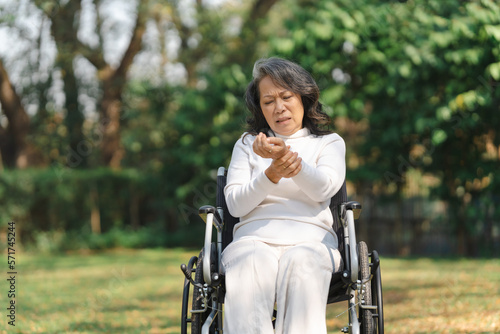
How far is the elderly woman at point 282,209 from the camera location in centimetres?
248

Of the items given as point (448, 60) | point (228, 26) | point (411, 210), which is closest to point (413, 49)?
point (448, 60)

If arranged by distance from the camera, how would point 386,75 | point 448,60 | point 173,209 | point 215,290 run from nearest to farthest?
point 215,290 < point 448,60 < point 386,75 < point 173,209

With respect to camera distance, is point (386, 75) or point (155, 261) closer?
point (386, 75)

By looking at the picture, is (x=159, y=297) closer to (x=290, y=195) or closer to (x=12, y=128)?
(x=290, y=195)

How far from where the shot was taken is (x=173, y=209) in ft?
42.5

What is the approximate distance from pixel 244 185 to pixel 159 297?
4077 millimetres

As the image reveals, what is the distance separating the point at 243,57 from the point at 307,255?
980 centimetres

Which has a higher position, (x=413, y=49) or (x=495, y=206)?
(x=413, y=49)

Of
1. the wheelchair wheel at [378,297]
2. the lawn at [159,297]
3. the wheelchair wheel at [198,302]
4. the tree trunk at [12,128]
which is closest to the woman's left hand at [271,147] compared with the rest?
the wheelchair wheel at [198,302]

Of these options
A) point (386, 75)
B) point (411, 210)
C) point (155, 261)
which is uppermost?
point (386, 75)

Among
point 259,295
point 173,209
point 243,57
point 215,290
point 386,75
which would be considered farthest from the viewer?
point 173,209

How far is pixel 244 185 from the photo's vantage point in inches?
107

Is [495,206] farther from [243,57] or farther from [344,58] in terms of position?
[243,57]

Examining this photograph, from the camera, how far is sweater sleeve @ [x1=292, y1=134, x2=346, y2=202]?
260 cm
